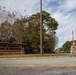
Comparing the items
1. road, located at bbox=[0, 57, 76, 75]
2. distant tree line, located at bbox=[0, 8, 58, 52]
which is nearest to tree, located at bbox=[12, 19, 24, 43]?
distant tree line, located at bbox=[0, 8, 58, 52]

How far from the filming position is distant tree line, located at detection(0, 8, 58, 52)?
56625mm

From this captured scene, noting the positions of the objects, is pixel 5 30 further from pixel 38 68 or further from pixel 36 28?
pixel 38 68

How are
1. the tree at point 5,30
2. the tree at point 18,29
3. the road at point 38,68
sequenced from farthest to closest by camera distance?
1. the tree at point 5,30
2. the tree at point 18,29
3. the road at point 38,68

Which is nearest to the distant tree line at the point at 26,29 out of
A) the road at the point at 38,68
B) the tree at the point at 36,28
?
the tree at the point at 36,28

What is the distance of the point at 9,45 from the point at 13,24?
22.0 m

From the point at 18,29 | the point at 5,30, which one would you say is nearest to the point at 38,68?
the point at 18,29

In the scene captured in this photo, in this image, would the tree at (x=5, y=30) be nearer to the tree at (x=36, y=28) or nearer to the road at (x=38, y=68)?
the tree at (x=36, y=28)

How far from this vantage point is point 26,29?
58.3 metres

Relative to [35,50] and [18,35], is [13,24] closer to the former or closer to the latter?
[18,35]

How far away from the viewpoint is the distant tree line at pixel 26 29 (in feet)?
186

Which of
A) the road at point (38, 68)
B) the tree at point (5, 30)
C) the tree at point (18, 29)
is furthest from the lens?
the tree at point (5, 30)

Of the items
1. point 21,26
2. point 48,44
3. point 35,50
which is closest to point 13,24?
point 21,26

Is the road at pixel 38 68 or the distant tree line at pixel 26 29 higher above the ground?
the distant tree line at pixel 26 29

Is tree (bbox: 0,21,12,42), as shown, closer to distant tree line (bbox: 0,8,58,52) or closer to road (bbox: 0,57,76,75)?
distant tree line (bbox: 0,8,58,52)
